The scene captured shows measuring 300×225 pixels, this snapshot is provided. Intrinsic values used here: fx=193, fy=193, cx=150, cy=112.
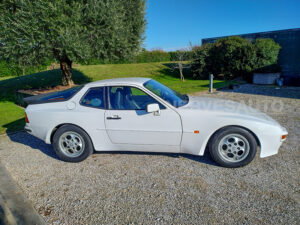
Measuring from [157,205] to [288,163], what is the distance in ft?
7.99

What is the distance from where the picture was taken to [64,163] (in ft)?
12.0

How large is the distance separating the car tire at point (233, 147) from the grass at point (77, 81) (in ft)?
18.2

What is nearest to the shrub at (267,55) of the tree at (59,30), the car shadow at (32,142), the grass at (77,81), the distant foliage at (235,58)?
the distant foliage at (235,58)

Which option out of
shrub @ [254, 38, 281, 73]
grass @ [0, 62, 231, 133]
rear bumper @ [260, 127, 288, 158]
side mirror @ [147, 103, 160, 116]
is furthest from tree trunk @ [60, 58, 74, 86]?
shrub @ [254, 38, 281, 73]

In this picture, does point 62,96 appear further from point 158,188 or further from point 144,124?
point 158,188

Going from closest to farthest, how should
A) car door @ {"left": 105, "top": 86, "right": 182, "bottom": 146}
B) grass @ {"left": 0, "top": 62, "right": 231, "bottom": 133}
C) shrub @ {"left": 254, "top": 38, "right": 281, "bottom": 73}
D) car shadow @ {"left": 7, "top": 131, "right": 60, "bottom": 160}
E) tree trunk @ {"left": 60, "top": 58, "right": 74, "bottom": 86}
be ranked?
car door @ {"left": 105, "top": 86, "right": 182, "bottom": 146}
car shadow @ {"left": 7, "top": 131, "right": 60, "bottom": 160}
grass @ {"left": 0, "top": 62, "right": 231, "bottom": 133}
tree trunk @ {"left": 60, "top": 58, "right": 74, "bottom": 86}
shrub @ {"left": 254, "top": 38, "right": 281, "bottom": 73}

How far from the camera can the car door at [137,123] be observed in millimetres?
3234

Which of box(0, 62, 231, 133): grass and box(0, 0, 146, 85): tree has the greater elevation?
box(0, 0, 146, 85): tree

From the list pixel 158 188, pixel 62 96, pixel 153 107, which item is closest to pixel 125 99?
pixel 153 107

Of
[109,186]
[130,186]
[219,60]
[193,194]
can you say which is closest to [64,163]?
[109,186]

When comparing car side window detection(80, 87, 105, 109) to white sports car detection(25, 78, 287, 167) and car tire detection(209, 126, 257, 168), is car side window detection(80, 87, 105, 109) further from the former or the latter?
car tire detection(209, 126, 257, 168)

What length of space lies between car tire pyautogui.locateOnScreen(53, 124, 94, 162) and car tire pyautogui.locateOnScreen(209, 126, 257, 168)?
224 cm

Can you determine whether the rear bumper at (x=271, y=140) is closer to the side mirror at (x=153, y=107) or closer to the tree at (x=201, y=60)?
the side mirror at (x=153, y=107)

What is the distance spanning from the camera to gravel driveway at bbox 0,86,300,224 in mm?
2270
